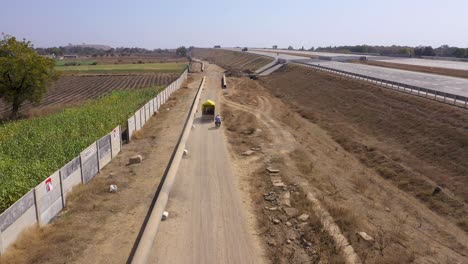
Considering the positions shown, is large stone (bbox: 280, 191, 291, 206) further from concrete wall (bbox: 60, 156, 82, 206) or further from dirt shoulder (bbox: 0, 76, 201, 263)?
concrete wall (bbox: 60, 156, 82, 206)

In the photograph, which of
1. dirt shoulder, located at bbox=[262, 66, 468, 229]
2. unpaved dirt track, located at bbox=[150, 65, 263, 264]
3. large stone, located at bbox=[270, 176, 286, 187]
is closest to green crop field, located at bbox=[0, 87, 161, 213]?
unpaved dirt track, located at bbox=[150, 65, 263, 264]

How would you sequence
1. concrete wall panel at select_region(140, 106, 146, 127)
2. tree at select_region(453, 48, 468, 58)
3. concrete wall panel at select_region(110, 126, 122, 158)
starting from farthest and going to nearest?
tree at select_region(453, 48, 468, 58)
concrete wall panel at select_region(140, 106, 146, 127)
concrete wall panel at select_region(110, 126, 122, 158)

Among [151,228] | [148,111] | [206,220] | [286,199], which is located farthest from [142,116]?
[151,228]

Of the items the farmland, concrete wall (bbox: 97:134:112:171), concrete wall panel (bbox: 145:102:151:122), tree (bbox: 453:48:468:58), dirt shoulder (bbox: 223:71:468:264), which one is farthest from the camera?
tree (bbox: 453:48:468:58)

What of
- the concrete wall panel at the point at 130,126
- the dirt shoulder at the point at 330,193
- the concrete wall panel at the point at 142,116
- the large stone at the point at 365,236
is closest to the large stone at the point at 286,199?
the dirt shoulder at the point at 330,193

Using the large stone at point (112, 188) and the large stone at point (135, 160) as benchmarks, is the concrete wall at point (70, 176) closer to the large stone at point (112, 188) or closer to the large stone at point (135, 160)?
the large stone at point (112, 188)

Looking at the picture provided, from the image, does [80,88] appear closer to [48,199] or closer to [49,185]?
[49,185]

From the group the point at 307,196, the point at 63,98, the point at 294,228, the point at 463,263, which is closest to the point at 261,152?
the point at 307,196

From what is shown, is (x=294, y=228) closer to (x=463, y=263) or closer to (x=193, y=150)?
(x=463, y=263)
